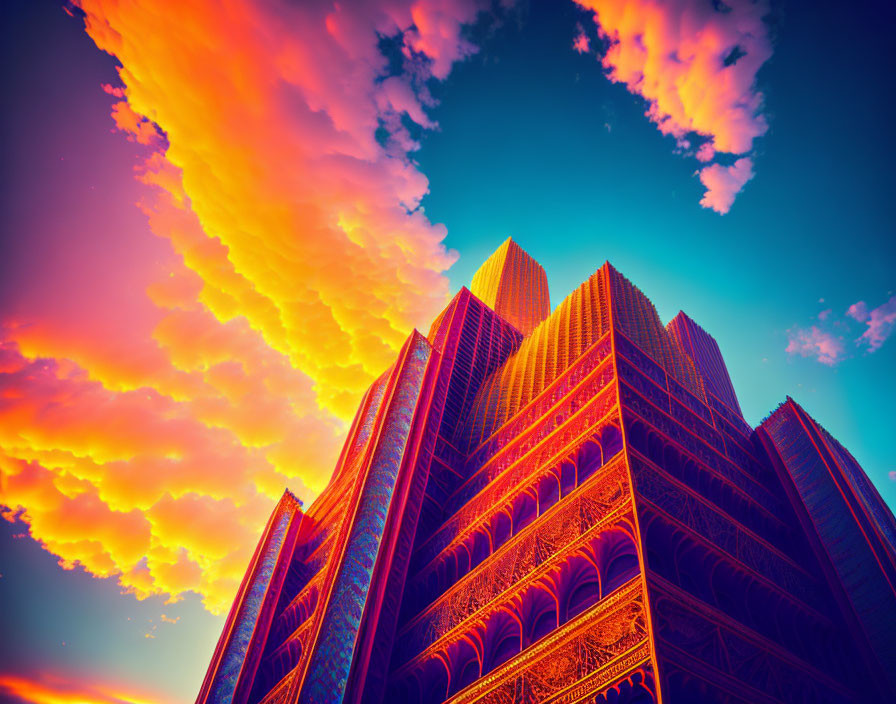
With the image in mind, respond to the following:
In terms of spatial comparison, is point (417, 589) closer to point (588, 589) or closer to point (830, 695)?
point (588, 589)

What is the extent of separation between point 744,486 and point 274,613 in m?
Answer: 19.5

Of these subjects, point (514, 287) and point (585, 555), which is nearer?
point (585, 555)

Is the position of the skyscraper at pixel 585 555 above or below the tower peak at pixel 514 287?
below

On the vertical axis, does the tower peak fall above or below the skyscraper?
above

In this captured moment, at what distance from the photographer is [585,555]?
40.1ft

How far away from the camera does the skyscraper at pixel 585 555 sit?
1056cm

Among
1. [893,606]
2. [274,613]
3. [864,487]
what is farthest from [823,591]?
[274,613]

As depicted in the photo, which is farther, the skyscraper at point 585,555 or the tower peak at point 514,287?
the tower peak at point 514,287

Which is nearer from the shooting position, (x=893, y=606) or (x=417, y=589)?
(x=893, y=606)

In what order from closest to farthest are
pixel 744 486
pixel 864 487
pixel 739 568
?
pixel 739 568
pixel 744 486
pixel 864 487

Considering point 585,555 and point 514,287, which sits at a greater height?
point 514,287

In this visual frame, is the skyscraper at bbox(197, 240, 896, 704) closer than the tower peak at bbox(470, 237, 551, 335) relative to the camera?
Yes

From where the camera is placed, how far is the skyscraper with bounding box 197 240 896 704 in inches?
416

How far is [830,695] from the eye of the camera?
11914 millimetres
